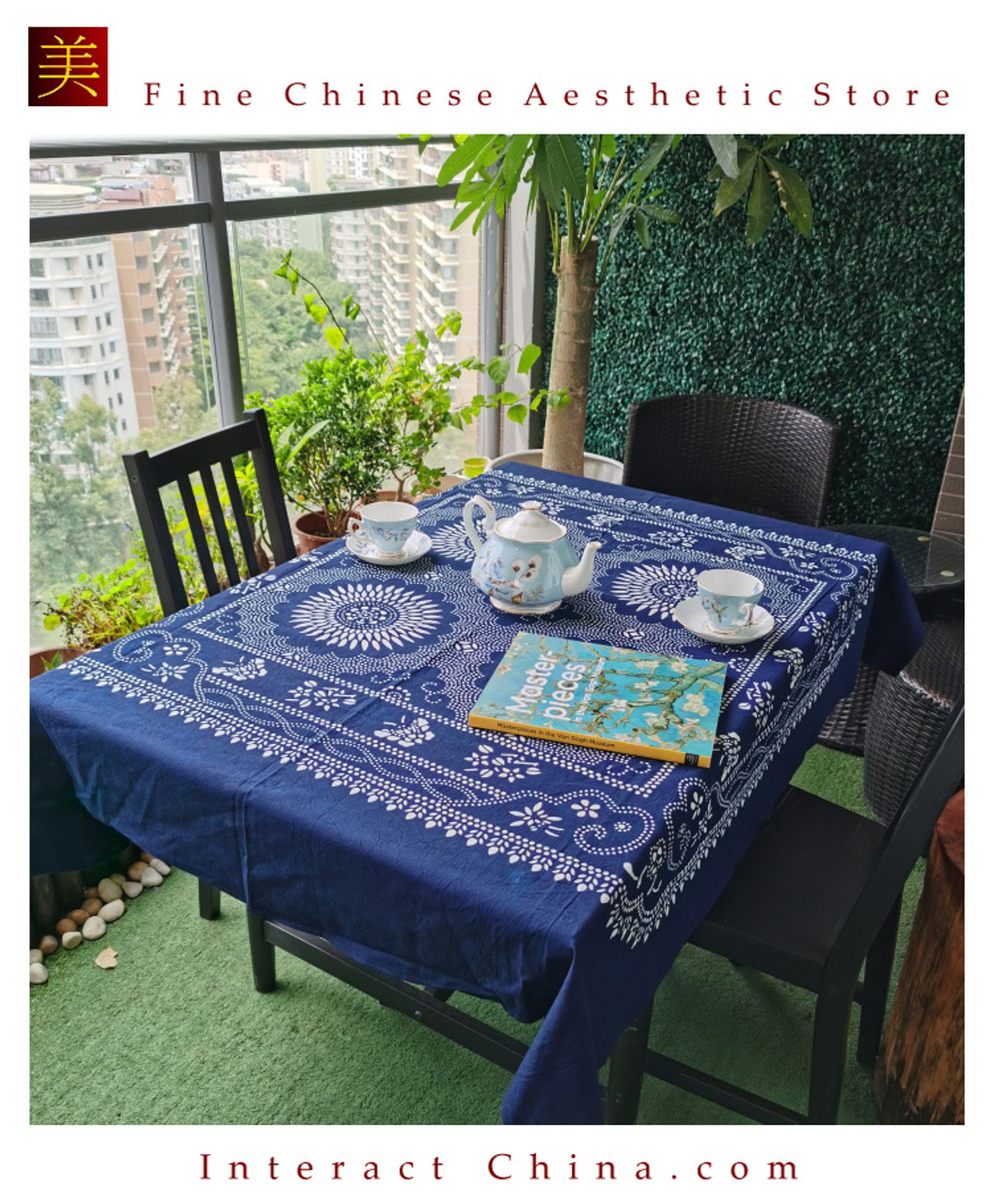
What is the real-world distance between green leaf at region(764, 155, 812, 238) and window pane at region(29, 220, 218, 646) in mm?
1717

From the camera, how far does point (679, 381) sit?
3.82 m

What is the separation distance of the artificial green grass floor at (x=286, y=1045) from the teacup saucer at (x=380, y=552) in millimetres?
861

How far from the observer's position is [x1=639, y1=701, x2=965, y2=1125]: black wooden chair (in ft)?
4.40

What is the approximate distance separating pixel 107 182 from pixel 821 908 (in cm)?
235

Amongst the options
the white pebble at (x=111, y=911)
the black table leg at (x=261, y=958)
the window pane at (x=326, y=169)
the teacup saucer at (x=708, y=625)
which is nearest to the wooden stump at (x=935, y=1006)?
the teacup saucer at (x=708, y=625)

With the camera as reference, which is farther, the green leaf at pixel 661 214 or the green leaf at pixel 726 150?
the green leaf at pixel 661 214

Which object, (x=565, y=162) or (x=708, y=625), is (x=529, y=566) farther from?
(x=565, y=162)

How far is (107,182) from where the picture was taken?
249 centimetres

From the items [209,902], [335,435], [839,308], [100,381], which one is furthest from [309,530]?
[839,308]

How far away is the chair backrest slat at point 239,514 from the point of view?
80.7 inches
